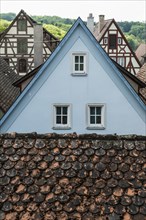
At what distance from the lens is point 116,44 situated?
135 feet

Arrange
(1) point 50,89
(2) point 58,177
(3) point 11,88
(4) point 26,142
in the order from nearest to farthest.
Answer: (2) point 58,177, (4) point 26,142, (1) point 50,89, (3) point 11,88

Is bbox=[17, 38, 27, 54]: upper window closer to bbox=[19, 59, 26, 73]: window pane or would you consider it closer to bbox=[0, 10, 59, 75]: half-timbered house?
bbox=[0, 10, 59, 75]: half-timbered house

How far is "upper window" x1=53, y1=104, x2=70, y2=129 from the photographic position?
15625 millimetres

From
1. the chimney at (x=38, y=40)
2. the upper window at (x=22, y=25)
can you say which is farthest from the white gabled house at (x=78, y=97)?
the upper window at (x=22, y=25)

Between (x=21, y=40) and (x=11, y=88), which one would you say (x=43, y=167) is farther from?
(x=21, y=40)

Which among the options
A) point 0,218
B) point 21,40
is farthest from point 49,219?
point 21,40

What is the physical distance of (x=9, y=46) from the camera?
40.2 m

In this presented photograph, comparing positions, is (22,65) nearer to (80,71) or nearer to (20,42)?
(20,42)

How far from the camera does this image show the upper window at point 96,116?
1557cm

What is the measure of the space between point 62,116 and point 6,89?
759 centimetres

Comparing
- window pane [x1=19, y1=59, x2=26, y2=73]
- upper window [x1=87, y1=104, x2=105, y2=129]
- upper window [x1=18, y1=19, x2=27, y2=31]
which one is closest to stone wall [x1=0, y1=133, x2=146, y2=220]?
upper window [x1=87, y1=104, x2=105, y2=129]

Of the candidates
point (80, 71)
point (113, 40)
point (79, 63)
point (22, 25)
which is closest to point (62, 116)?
point (80, 71)

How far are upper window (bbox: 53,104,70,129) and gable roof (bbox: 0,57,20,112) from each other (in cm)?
486

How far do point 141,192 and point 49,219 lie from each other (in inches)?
58.8
